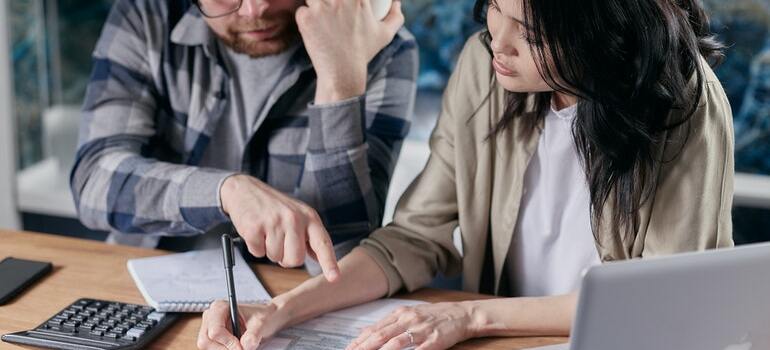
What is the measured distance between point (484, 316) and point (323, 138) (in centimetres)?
48

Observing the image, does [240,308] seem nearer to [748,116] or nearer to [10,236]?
[10,236]

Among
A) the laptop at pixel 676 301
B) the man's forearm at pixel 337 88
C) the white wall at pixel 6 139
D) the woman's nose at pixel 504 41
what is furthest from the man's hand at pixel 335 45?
the white wall at pixel 6 139

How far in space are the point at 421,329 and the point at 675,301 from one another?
380 mm

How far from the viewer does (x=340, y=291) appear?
133cm

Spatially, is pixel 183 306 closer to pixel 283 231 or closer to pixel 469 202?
pixel 283 231

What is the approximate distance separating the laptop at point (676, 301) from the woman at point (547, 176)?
30cm

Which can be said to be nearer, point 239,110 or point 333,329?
point 333,329

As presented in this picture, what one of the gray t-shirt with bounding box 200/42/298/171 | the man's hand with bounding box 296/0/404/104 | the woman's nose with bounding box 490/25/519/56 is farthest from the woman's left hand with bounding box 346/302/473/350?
the gray t-shirt with bounding box 200/42/298/171

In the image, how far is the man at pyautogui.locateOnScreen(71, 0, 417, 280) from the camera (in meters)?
1.58

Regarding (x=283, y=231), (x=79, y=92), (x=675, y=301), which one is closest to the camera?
(x=675, y=301)

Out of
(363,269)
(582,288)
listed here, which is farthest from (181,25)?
(582,288)

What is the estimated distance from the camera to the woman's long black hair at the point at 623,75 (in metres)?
1.21

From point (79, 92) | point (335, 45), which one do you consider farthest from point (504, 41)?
point (79, 92)

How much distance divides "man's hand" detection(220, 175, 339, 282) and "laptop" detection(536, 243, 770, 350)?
0.42 m
